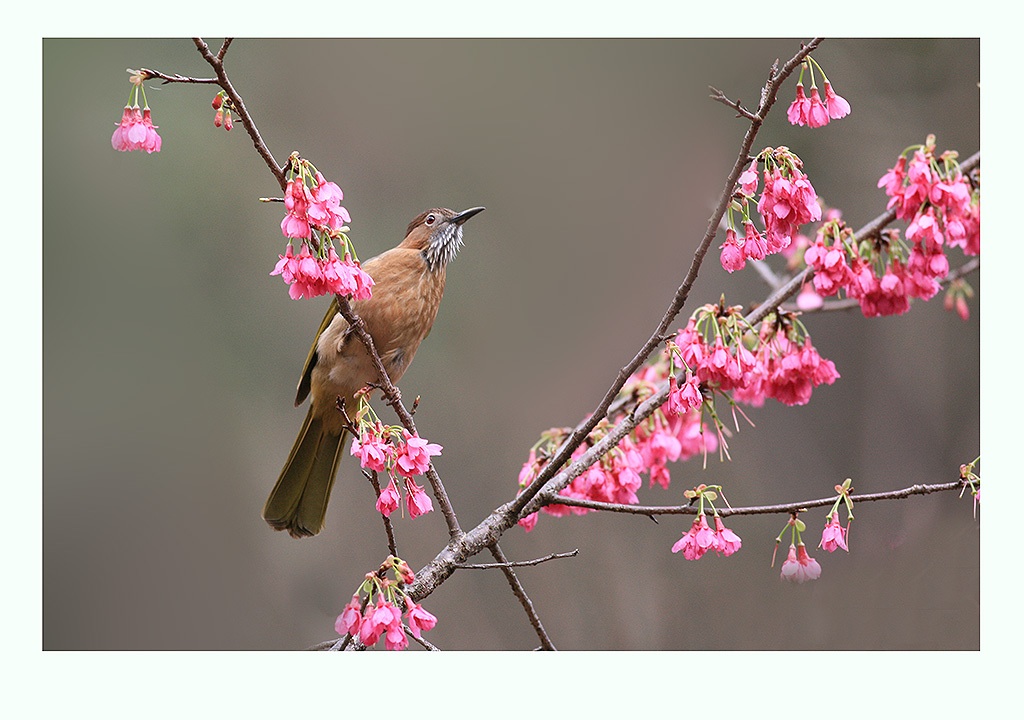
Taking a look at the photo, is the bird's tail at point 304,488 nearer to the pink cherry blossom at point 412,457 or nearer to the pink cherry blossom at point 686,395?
the pink cherry blossom at point 412,457

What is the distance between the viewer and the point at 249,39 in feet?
7.80

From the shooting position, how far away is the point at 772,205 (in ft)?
5.99

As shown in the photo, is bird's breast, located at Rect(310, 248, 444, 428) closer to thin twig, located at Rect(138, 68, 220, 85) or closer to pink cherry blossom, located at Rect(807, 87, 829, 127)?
thin twig, located at Rect(138, 68, 220, 85)

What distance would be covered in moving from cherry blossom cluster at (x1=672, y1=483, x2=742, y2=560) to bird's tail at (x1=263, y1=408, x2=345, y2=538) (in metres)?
0.96

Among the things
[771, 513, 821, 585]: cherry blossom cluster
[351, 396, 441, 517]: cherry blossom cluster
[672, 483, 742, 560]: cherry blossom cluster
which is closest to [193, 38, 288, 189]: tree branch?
[351, 396, 441, 517]: cherry blossom cluster

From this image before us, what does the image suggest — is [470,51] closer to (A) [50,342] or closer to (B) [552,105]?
(B) [552,105]

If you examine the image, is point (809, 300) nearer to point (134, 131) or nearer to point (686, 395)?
point (686, 395)

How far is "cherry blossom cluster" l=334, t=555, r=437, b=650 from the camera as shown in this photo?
5.70ft

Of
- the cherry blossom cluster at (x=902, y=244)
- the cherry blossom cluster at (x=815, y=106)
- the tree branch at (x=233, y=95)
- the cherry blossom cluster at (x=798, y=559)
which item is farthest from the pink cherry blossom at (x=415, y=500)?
the cherry blossom cluster at (x=815, y=106)

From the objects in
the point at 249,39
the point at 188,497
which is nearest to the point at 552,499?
the point at 188,497

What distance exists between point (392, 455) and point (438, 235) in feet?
3.02

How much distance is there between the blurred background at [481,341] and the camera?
Result: 92.7 inches

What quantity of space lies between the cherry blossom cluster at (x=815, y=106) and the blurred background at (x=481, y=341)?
351 mm

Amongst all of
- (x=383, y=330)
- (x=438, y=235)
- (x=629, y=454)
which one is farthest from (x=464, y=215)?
(x=629, y=454)
